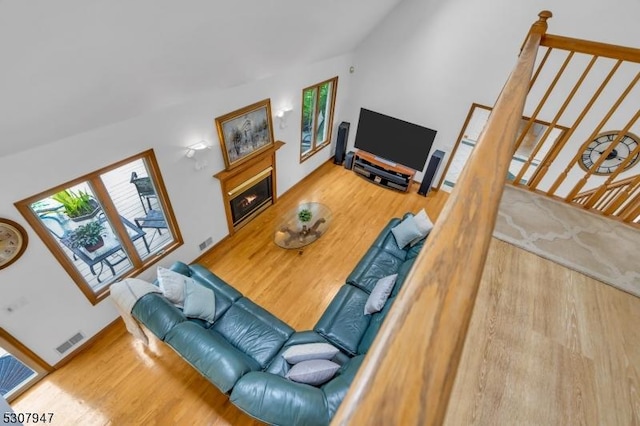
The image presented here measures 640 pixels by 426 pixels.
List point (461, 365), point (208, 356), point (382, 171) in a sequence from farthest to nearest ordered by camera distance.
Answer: point (382, 171), point (208, 356), point (461, 365)

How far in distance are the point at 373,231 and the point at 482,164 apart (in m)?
4.63

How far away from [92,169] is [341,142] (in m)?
4.85

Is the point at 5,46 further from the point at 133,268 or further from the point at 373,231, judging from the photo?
the point at 373,231

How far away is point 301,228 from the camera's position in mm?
4691

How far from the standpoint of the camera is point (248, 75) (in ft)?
12.1

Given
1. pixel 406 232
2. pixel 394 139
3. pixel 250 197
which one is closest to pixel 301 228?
pixel 250 197

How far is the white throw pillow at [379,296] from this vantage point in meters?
3.20

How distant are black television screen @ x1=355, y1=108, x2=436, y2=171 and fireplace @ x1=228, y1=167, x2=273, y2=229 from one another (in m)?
2.45

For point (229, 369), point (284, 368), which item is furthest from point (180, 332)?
point (284, 368)

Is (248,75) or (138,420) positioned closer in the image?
(138,420)

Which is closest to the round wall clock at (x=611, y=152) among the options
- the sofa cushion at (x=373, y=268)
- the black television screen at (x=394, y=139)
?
the black television screen at (x=394, y=139)

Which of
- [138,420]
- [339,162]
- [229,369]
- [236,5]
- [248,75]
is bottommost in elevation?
[138,420]

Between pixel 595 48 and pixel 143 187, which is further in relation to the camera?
pixel 143 187

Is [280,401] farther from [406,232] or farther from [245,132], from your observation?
[245,132]
